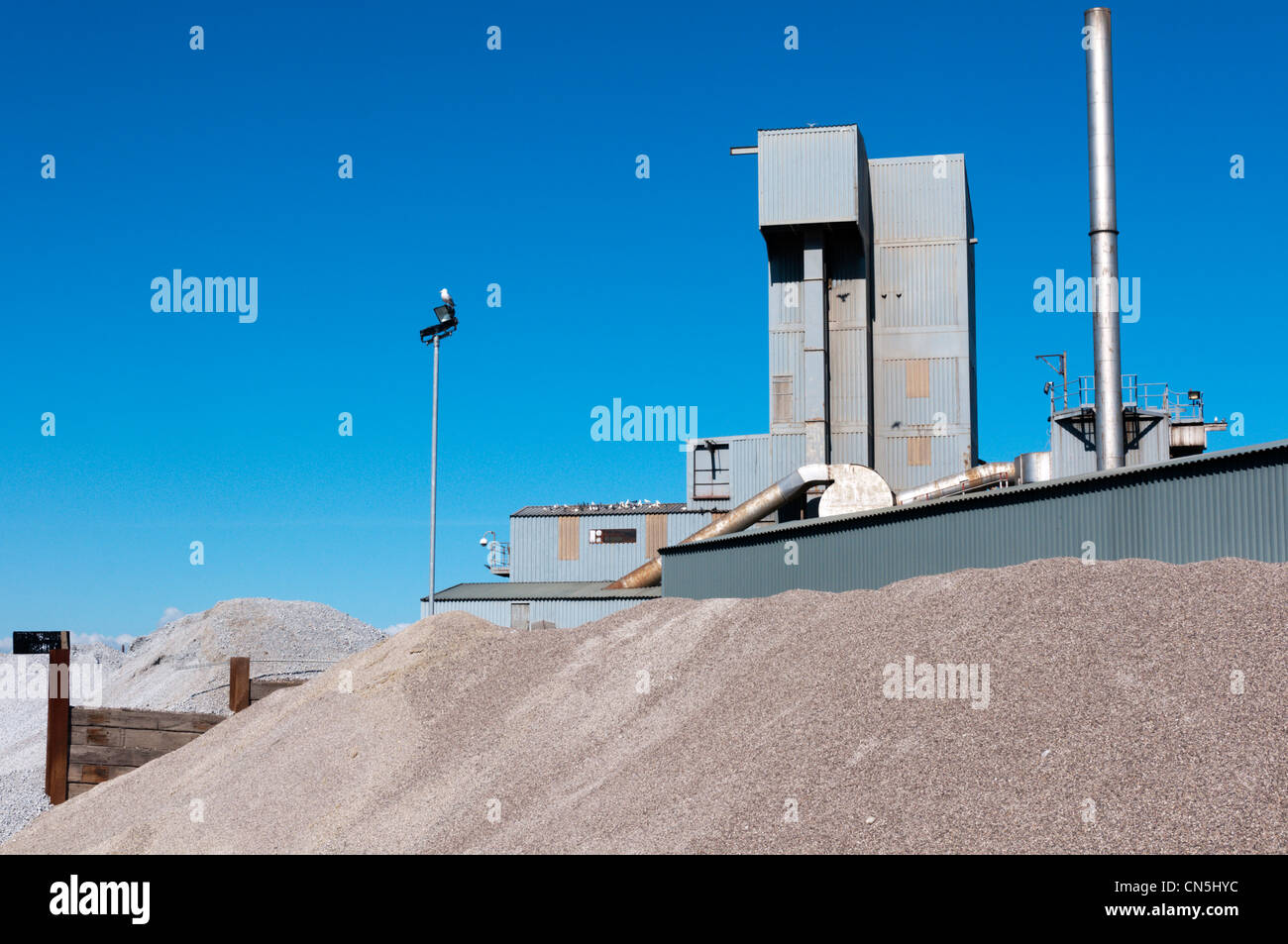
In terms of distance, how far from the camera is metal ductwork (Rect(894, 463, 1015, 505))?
3672 centimetres

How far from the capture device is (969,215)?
146 feet

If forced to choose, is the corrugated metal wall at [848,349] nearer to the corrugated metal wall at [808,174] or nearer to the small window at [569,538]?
the corrugated metal wall at [808,174]

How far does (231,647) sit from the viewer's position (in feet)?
148

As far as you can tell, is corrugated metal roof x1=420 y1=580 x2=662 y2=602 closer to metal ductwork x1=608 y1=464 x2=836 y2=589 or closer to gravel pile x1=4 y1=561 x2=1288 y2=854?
metal ductwork x1=608 y1=464 x2=836 y2=589

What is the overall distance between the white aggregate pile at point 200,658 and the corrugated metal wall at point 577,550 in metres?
7.32

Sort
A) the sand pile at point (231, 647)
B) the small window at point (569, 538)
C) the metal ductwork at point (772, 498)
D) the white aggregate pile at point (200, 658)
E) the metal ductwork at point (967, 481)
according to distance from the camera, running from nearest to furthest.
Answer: the white aggregate pile at point (200, 658), the metal ductwork at point (967, 481), the metal ductwork at point (772, 498), the sand pile at point (231, 647), the small window at point (569, 538)

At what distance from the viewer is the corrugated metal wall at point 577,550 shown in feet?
154

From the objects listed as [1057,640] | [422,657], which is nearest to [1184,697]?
[1057,640]

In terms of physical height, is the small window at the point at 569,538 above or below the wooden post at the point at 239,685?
above

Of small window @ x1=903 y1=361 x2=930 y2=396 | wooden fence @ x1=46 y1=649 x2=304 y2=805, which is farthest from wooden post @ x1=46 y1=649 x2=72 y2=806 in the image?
small window @ x1=903 y1=361 x2=930 y2=396

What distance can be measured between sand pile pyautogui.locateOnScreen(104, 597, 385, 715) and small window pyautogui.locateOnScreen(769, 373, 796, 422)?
1843 centimetres

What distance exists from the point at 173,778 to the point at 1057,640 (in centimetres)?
1621

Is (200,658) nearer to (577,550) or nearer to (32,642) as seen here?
(577,550)

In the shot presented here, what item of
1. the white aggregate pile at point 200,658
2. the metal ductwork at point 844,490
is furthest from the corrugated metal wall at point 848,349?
the white aggregate pile at point 200,658
